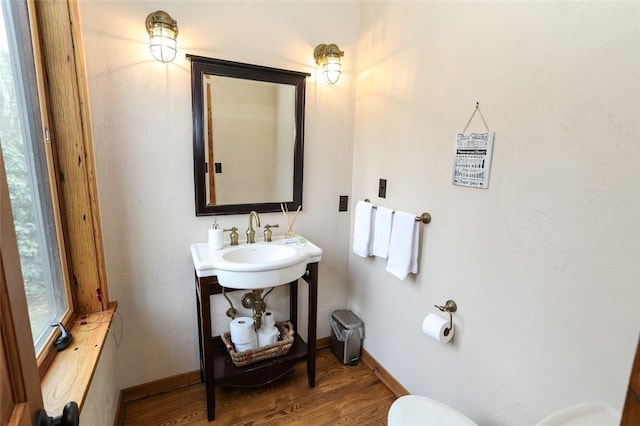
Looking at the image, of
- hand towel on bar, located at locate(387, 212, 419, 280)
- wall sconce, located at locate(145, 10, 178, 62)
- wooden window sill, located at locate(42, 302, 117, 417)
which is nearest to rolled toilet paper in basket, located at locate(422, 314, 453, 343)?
hand towel on bar, located at locate(387, 212, 419, 280)

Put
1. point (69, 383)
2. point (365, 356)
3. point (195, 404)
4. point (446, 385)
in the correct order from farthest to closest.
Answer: point (365, 356)
point (195, 404)
point (446, 385)
point (69, 383)

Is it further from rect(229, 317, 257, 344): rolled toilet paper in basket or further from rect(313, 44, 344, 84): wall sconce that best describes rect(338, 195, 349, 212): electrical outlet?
rect(229, 317, 257, 344): rolled toilet paper in basket

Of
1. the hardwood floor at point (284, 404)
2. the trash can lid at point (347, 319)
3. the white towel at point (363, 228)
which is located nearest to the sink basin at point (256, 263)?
the white towel at point (363, 228)

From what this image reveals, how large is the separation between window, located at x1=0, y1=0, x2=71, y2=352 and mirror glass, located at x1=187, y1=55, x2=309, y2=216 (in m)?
0.66

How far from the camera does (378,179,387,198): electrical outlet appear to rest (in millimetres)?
1866

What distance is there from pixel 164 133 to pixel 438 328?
166 centimetres

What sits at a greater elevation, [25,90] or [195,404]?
[25,90]

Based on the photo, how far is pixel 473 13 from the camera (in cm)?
130

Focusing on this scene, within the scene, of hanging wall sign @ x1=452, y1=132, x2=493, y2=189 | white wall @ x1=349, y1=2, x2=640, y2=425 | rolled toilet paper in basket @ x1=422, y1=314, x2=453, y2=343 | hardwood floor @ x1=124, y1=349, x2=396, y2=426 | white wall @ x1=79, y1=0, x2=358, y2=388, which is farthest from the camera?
hardwood floor @ x1=124, y1=349, x2=396, y2=426

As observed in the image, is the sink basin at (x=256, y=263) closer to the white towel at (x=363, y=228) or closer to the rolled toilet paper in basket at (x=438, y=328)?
the white towel at (x=363, y=228)

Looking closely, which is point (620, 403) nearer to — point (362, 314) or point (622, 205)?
point (622, 205)

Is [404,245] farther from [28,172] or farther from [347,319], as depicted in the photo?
[28,172]

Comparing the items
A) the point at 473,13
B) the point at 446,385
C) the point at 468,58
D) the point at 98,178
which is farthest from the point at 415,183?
the point at 98,178

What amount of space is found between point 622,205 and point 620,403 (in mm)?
576
